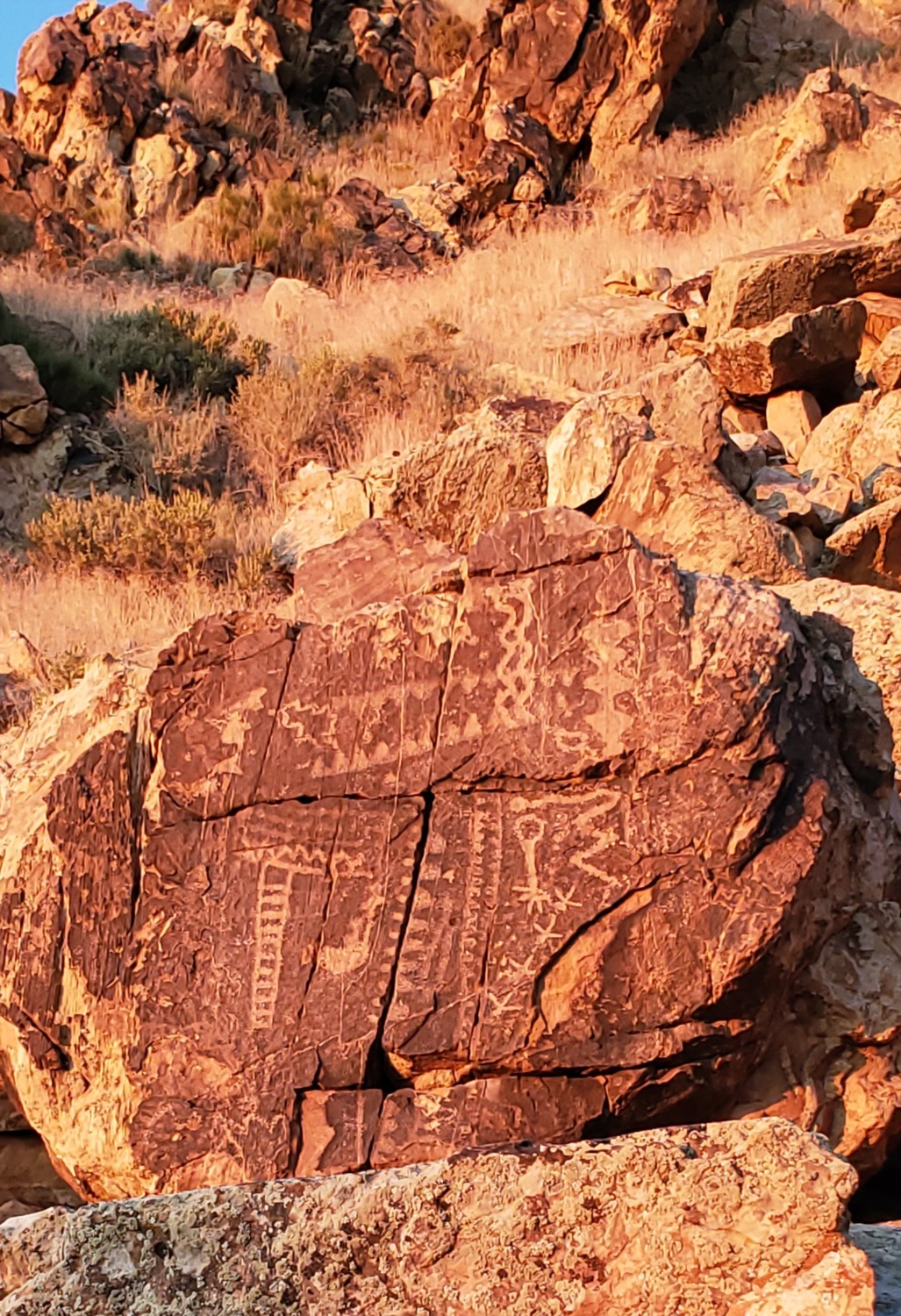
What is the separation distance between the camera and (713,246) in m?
12.7

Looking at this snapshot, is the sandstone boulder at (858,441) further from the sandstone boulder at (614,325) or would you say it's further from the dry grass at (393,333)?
the sandstone boulder at (614,325)

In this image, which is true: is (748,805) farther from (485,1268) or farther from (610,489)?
(610,489)

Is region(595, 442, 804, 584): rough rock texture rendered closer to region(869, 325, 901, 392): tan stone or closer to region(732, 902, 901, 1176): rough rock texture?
region(732, 902, 901, 1176): rough rock texture

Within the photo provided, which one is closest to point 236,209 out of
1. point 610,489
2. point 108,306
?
point 108,306

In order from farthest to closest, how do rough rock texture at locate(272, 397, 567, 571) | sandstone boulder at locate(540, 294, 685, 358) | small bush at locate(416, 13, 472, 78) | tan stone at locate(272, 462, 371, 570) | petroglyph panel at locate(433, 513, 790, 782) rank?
small bush at locate(416, 13, 472, 78)
sandstone boulder at locate(540, 294, 685, 358)
tan stone at locate(272, 462, 371, 570)
rough rock texture at locate(272, 397, 567, 571)
petroglyph panel at locate(433, 513, 790, 782)

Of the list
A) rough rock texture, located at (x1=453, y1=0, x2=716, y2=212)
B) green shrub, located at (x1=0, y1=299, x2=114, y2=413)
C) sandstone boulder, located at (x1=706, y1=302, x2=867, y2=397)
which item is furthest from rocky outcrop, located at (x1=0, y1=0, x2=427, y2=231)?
sandstone boulder, located at (x1=706, y1=302, x2=867, y2=397)

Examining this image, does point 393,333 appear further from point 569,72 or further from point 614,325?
point 569,72

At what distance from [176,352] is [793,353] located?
13.9 feet

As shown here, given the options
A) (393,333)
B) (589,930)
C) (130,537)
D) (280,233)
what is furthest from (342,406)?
(589,930)

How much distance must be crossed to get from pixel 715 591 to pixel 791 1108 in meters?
1.20

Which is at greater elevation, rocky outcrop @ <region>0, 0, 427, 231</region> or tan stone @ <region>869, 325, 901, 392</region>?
rocky outcrop @ <region>0, 0, 427, 231</region>

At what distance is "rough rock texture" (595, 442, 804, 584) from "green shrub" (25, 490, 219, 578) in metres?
2.28

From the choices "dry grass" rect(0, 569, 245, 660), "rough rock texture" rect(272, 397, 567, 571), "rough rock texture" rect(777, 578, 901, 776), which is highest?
"rough rock texture" rect(777, 578, 901, 776)

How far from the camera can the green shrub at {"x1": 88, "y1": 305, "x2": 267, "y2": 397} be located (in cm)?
937
